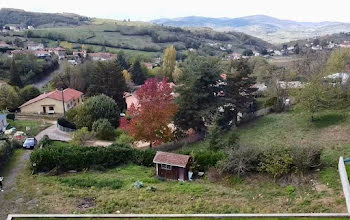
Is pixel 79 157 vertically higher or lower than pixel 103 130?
higher

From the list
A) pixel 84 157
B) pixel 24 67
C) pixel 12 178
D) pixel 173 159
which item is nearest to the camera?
pixel 12 178

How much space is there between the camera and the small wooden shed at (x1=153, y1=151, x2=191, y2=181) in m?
24.1

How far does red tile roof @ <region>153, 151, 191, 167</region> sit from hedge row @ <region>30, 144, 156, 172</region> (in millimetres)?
1648

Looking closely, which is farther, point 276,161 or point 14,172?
point 14,172

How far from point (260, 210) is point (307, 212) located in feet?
7.47

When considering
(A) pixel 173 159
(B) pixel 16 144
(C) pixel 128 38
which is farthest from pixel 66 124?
(C) pixel 128 38

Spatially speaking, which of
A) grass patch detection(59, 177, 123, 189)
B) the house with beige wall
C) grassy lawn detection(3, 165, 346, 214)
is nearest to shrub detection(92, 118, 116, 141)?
grassy lawn detection(3, 165, 346, 214)

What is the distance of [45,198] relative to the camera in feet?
66.7

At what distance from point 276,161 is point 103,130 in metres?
19.3

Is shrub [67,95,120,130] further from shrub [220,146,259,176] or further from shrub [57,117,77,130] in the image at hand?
shrub [220,146,259,176]

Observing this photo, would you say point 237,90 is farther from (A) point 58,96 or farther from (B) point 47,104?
(B) point 47,104

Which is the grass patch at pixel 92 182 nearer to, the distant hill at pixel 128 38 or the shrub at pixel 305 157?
the shrub at pixel 305 157

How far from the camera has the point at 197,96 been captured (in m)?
34.1

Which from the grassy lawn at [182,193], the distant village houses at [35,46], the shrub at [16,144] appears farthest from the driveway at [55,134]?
the distant village houses at [35,46]
